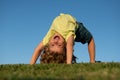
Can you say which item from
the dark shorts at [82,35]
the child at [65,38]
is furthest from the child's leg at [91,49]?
the dark shorts at [82,35]

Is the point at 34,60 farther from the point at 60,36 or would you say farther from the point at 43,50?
the point at 60,36

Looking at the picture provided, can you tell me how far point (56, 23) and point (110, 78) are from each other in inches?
352

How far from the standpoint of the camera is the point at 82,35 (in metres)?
14.1

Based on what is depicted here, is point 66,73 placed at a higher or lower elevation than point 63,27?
lower

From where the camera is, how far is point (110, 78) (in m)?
4.66

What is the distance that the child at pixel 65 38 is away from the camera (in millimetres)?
12297

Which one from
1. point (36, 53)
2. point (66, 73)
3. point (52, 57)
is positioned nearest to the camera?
point (66, 73)

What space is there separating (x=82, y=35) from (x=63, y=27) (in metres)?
1.50

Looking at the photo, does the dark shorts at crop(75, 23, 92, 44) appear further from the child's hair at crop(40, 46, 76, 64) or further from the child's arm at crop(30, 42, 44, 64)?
the child's arm at crop(30, 42, 44, 64)

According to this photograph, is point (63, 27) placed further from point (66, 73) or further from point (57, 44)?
point (66, 73)

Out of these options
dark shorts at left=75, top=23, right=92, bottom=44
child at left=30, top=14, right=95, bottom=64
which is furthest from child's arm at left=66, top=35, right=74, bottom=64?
dark shorts at left=75, top=23, right=92, bottom=44

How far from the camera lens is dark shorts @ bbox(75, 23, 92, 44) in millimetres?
13970

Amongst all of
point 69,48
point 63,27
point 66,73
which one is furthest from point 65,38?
point 66,73

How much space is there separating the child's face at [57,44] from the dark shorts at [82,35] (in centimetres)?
148
